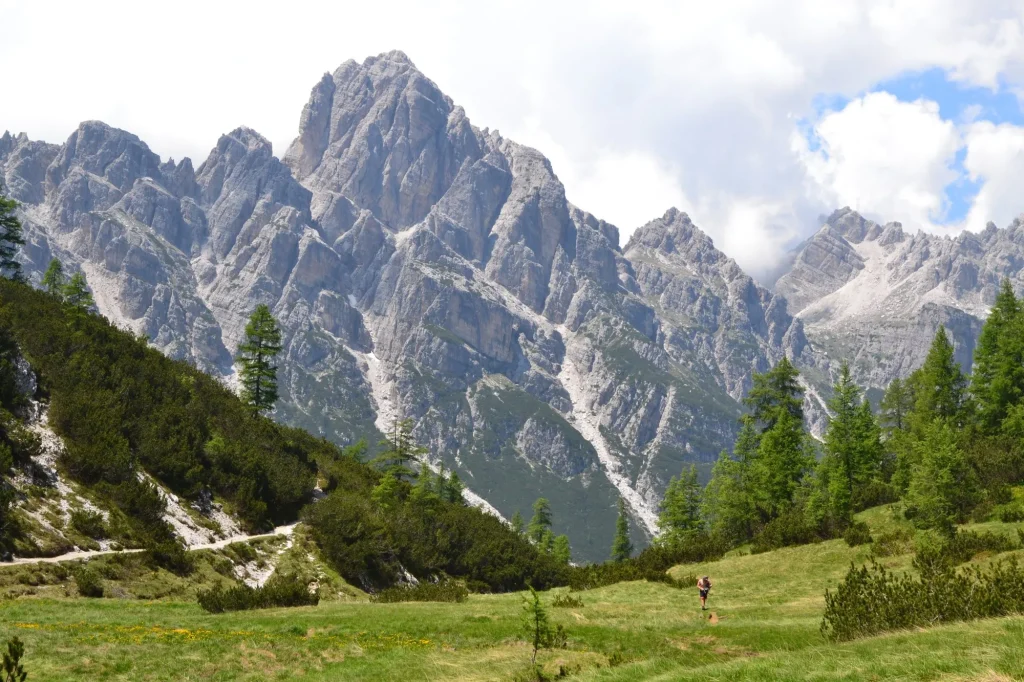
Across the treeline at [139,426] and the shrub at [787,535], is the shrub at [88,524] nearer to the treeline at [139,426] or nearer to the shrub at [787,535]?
the treeline at [139,426]

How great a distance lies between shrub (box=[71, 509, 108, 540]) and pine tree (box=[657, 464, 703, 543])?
59558 millimetres

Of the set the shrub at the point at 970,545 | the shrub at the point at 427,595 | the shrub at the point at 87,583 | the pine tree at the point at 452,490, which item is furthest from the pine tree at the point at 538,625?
the pine tree at the point at 452,490

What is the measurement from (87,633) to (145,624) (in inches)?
93.1

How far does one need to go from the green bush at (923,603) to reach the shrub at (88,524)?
32.9 meters

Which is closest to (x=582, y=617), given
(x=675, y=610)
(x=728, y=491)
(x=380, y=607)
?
(x=675, y=610)

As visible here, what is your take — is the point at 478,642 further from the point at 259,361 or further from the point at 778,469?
the point at 259,361

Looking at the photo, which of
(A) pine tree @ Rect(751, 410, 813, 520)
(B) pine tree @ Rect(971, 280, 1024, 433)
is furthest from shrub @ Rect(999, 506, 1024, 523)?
(B) pine tree @ Rect(971, 280, 1024, 433)

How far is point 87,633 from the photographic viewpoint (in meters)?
18.7

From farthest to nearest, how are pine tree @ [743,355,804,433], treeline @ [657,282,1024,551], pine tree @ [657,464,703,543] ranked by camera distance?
pine tree @ [657,464,703,543]
pine tree @ [743,355,804,433]
treeline @ [657,282,1024,551]

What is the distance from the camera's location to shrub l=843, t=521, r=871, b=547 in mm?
32750

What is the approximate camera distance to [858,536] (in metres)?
33.0

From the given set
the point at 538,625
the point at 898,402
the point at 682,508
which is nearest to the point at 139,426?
the point at 538,625

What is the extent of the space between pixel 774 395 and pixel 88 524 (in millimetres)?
48447

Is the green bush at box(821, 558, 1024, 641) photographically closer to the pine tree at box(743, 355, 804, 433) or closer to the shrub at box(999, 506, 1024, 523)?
the shrub at box(999, 506, 1024, 523)
